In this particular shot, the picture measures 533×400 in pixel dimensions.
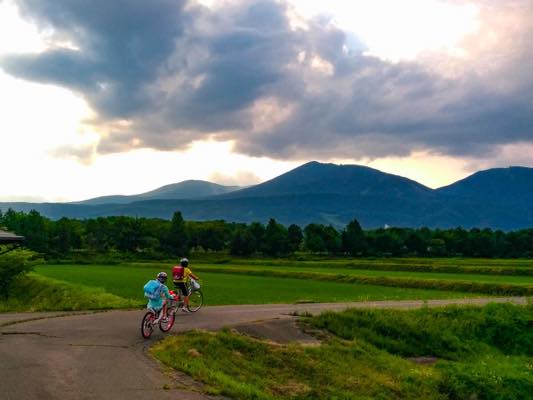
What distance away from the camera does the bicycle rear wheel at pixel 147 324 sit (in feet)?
61.3

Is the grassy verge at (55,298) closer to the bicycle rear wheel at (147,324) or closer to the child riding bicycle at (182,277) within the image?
the child riding bicycle at (182,277)

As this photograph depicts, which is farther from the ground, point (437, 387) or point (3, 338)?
point (3, 338)

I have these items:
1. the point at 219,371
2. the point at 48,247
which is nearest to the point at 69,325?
the point at 219,371

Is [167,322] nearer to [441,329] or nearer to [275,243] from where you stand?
[441,329]

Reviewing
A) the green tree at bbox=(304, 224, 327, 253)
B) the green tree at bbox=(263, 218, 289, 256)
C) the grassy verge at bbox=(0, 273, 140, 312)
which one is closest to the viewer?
the grassy verge at bbox=(0, 273, 140, 312)

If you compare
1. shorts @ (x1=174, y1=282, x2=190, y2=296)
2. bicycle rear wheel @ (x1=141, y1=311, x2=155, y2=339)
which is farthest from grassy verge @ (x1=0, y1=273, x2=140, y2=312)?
bicycle rear wheel @ (x1=141, y1=311, x2=155, y2=339)

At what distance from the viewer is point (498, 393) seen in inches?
773

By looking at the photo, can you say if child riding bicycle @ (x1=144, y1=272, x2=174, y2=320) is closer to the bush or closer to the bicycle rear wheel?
the bicycle rear wheel

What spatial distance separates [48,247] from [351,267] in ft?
265

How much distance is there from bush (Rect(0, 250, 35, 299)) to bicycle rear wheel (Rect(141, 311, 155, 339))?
27.1 metres

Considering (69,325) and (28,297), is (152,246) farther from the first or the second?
(69,325)

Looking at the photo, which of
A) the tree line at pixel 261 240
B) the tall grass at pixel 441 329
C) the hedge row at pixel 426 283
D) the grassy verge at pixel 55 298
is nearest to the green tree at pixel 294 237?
the tree line at pixel 261 240

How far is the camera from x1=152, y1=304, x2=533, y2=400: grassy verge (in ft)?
51.5

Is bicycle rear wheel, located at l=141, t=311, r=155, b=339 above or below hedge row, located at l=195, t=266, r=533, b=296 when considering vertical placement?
above
